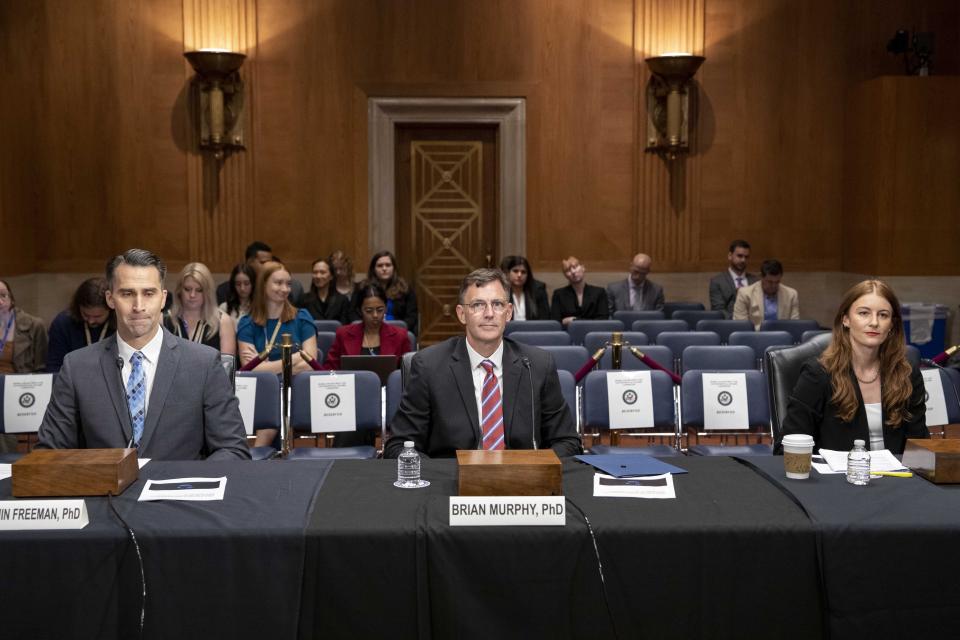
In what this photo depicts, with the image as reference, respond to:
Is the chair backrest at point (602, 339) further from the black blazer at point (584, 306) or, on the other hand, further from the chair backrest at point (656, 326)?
the black blazer at point (584, 306)

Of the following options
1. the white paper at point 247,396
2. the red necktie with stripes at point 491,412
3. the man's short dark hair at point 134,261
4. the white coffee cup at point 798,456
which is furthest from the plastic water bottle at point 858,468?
the white paper at point 247,396

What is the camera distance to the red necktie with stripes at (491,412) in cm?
372

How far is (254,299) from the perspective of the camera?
253 inches

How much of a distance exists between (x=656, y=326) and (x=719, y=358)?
6.49ft

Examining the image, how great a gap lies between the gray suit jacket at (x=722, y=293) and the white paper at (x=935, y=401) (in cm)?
482

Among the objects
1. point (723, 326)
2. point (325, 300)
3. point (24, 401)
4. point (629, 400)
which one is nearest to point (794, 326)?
point (723, 326)

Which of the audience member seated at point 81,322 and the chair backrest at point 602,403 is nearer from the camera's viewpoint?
the chair backrest at point 602,403

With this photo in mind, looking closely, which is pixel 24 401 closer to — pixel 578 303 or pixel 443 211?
pixel 578 303

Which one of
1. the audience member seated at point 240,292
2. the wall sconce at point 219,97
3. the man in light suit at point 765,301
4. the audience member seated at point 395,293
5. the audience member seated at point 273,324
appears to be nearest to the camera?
the audience member seated at point 273,324

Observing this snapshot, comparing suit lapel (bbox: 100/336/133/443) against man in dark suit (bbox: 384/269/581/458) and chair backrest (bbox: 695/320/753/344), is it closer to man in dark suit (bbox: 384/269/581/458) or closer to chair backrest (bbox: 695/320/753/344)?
man in dark suit (bbox: 384/269/581/458)

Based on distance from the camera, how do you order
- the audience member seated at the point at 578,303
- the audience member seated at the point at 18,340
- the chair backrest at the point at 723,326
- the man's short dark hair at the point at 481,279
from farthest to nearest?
1. the audience member seated at the point at 578,303
2. the chair backrest at the point at 723,326
3. the audience member seated at the point at 18,340
4. the man's short dark hair at the point at 481,279

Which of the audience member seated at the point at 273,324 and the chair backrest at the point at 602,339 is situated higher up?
the audience member seated at the point at 273,324

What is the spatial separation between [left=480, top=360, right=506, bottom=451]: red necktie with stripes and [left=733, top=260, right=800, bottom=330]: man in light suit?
606 cm

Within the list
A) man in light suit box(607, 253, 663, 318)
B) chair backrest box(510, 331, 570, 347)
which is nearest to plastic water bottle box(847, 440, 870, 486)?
chair backrest box(510, 331, 570, 347)
